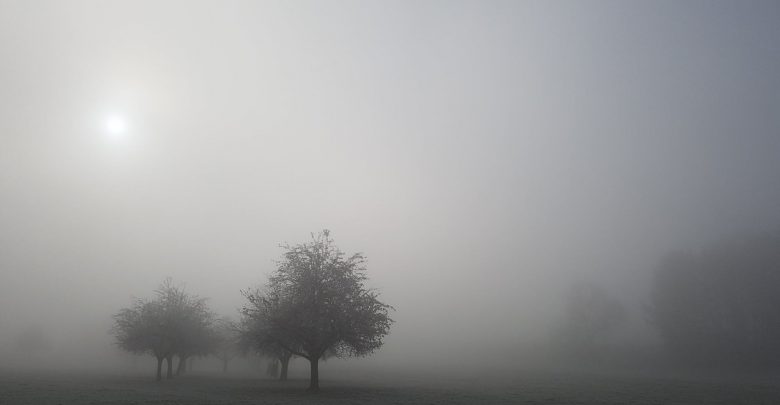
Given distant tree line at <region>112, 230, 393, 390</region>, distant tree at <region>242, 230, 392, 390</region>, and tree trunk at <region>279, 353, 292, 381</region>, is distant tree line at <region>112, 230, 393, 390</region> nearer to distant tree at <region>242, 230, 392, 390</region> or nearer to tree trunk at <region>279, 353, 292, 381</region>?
distant tree at <region>242, 230, 392, 390</region>

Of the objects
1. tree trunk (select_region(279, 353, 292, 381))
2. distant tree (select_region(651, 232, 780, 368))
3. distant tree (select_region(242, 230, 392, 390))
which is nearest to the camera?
distant tree (select_region(242, 230, 392, 390))

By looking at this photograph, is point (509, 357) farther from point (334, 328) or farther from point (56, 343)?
point (56, 343)

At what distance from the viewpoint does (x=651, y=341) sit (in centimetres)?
9206

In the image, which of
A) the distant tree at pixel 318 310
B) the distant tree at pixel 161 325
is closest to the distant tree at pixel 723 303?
the distant tree at pixel 318 310

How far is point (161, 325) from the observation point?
55.1 metres

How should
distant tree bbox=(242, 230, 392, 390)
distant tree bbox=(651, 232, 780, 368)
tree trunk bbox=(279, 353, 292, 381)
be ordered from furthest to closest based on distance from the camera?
distant tree bbox=(651, 232, 780, 368) < tree trunk bbox=(279, 353, 292, 381) < distant tree bbox=(242, 230, 392, 390)

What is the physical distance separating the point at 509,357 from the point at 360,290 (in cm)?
12816

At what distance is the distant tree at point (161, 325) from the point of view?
5491 centimetres

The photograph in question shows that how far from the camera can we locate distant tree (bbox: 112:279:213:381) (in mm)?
54906

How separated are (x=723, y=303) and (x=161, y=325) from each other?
97.3 meters

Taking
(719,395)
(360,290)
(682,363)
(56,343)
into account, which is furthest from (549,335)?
(56,343)

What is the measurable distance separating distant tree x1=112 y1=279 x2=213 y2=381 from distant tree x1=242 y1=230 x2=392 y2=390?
21.2 meters

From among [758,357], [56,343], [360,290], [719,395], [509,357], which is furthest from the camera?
[56,343]

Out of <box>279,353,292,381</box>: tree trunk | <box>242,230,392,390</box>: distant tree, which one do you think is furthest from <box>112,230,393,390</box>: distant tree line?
<box>279,353,292,381</box>: tree trunk
